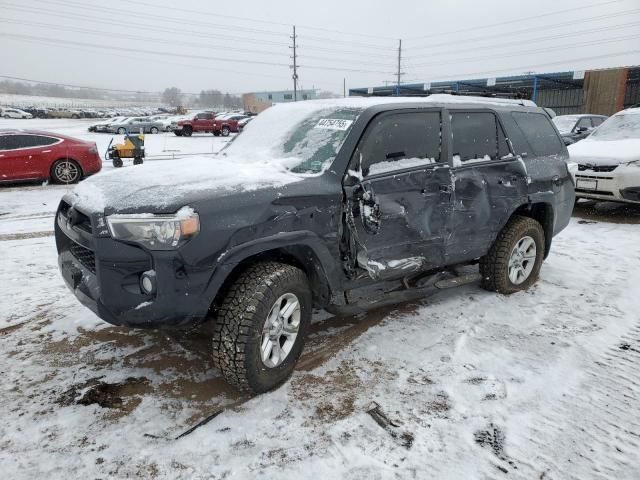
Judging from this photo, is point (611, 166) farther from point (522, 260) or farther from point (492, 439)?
point (492, 439)

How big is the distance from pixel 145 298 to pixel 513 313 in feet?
10.6

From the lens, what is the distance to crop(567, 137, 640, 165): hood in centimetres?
771

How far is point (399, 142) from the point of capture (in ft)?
11.9

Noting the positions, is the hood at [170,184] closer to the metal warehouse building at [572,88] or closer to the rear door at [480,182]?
the rear door at [480,182]

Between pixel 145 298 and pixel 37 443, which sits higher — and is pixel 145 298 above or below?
above

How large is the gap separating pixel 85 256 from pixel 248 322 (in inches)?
45.4

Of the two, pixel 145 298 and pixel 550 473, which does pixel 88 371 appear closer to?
pixel 145 298

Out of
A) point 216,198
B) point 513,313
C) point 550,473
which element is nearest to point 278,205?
point 216,198

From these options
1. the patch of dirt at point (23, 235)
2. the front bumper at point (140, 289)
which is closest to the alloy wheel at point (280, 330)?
the front bumper at point (140, 289)

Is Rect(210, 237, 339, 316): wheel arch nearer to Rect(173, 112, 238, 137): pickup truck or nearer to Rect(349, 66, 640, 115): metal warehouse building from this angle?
Rect(349, 66, 640, 115): metal warehouse building

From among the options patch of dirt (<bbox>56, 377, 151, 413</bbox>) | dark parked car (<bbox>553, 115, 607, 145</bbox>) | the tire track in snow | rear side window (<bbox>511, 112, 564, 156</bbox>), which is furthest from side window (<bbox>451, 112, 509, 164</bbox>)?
dark parked car (<bbox>553, 115, 607, 145</bbox>)

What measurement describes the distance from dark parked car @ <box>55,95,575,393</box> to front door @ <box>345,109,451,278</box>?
12 mm

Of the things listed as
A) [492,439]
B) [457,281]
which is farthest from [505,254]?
[492,439]

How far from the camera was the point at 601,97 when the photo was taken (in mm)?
29531
